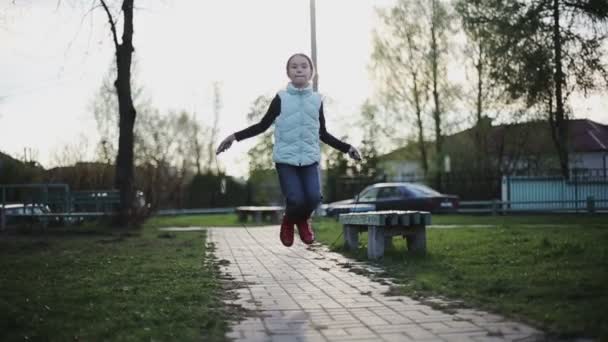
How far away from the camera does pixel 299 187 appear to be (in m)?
6.30

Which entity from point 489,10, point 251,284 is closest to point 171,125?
point 489,10

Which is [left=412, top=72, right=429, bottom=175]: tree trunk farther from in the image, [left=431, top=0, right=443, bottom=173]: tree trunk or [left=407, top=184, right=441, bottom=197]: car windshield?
[left=407, top=184, right=441, bottom=197]: car windshield

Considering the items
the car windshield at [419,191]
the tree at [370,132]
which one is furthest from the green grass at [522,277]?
the tree at [370,132]

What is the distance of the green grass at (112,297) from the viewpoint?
4.11m

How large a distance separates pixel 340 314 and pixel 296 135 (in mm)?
2068

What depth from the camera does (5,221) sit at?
18328 mm

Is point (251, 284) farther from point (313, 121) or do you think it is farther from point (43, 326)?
point (43, 326)

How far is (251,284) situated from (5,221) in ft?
46.8

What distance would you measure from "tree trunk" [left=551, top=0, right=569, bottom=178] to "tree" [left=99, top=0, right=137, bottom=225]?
15031 millimetres

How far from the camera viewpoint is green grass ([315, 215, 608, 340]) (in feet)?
13.9

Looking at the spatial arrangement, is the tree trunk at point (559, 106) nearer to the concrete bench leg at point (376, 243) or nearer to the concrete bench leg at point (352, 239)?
the concrete bench leg at point (352, 239)

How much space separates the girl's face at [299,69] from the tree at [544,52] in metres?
19.7

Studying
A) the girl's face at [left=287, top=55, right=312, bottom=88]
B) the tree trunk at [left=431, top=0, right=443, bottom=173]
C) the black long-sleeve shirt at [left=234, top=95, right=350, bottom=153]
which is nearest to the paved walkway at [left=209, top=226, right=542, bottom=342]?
the black long-sleeve shirt at [left=234, top=95, right=350, bottom=153]

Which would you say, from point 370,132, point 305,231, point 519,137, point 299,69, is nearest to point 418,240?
point 305,231
